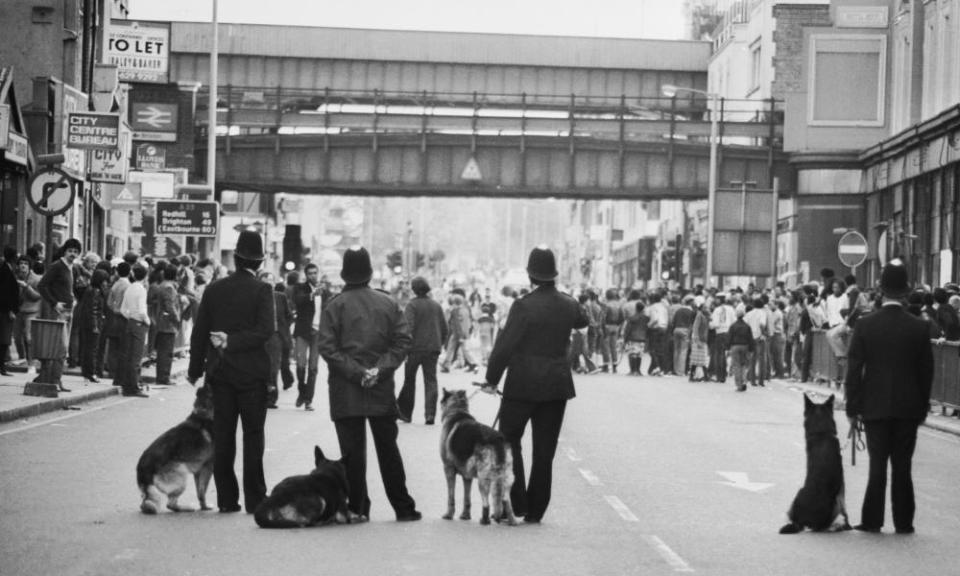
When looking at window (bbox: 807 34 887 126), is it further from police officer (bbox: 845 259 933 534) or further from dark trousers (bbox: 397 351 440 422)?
police officer (bbox: 845 259 933 534)

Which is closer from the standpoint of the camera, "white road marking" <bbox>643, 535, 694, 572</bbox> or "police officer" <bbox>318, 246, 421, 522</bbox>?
"white road marking" <bbox>643, 535, 694, 572</bbox>

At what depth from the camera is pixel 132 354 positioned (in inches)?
1061

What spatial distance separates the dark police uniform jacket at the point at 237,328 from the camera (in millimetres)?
12734

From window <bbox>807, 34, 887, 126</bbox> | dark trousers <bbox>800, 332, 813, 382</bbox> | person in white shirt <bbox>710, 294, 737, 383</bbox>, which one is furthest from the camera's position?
window <bbox>807, 34, 887, 126</bbox>

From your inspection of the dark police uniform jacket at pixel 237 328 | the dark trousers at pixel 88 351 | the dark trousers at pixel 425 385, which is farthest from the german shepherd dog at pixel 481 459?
the dark trousers at pixel 88 351

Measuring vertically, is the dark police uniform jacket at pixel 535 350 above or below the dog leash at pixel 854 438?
above

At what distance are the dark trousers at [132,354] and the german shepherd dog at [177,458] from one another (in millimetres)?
13925

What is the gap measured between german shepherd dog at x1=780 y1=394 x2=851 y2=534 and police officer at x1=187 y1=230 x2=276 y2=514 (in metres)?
3.61

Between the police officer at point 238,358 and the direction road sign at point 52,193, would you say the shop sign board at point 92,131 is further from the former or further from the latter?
the police officer at point 238,358

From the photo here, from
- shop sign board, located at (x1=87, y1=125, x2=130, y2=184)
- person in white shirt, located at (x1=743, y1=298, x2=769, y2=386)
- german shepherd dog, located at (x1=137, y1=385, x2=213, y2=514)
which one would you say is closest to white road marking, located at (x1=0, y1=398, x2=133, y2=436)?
german shepherd dog, located at (x1=137, y1=385, x2=213, y2=514)

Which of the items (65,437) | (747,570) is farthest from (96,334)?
(747,570)

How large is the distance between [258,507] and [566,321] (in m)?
2.45

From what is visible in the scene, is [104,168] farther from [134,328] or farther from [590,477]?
[590,477]

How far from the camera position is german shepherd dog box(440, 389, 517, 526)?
39.7 feet
